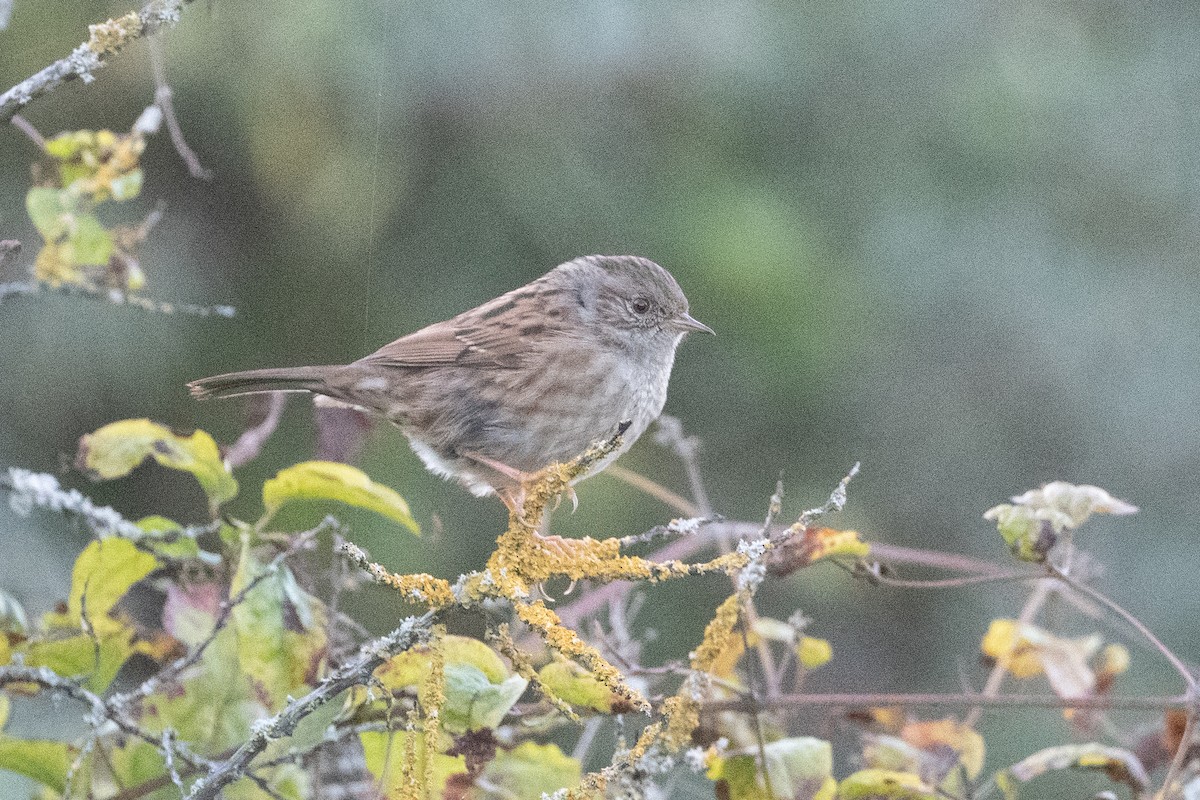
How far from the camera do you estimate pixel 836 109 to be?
8.31ft

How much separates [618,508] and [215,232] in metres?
0.77

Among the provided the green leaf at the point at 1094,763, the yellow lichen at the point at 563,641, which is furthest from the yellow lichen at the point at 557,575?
the green leaf at the point at 1094,763

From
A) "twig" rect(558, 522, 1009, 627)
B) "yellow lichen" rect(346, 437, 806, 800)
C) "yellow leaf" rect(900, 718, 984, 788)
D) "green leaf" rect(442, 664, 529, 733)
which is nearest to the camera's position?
"yellow lichen" rect(346, 437, 806, 800)

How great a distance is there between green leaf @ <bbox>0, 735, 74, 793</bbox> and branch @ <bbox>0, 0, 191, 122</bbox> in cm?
65

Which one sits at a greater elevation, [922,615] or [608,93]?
[608,93]

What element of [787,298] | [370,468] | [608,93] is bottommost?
[370,468]

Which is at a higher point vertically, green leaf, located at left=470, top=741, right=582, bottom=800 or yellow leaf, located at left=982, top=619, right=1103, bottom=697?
yellow leaf, located at left=982, top=619, right=1103, bottom=697

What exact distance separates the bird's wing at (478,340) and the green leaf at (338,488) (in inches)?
5.5

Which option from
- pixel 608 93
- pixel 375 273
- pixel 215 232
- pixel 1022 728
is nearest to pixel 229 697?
pixel 375 273

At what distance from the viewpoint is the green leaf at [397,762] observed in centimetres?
122

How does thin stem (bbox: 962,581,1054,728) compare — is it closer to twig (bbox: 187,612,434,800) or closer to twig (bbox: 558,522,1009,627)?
twig (bbox: 558,522,1009,627)

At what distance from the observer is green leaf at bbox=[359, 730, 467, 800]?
4.00ft

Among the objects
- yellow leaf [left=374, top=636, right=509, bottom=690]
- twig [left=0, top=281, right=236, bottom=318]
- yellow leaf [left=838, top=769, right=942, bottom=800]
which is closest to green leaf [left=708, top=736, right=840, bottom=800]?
yellow leaf [left=838, top=769, right=942, bottom=800]

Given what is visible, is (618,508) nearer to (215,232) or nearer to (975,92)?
(215,232)
